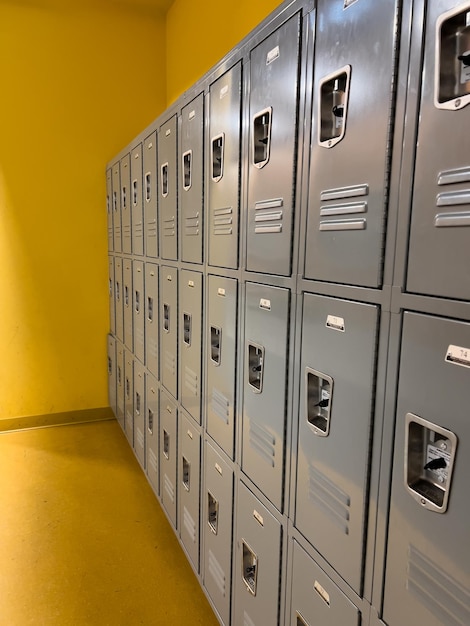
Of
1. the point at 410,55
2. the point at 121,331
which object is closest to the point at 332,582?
the point at 410,55

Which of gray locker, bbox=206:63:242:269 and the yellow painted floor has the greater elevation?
gray locker, bbox=206:63:242:269

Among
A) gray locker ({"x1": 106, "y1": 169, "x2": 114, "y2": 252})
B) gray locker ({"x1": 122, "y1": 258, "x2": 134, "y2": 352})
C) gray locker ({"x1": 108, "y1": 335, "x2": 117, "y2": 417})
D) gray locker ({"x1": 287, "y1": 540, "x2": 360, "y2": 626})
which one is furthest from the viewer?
gray locker ({"x1": 108, "y1": 335, "x2": 117, "y2": 417})

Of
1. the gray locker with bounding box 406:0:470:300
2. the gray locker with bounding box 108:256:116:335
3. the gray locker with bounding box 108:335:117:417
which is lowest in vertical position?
the gray locker with bounding box 108:335:117:417

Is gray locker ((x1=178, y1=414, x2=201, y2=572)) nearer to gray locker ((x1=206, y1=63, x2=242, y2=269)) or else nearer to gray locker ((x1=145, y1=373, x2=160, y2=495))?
gray locker ((x1=145, y1=373, x2=160, y2=495))

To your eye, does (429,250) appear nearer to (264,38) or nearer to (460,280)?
(460,280)

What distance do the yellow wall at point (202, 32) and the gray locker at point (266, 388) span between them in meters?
1.85

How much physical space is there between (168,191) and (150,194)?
41cm

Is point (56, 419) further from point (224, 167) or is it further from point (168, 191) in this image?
point (224, 167)

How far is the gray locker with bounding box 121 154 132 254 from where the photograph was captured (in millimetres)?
3525

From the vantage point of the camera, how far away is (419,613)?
100cm

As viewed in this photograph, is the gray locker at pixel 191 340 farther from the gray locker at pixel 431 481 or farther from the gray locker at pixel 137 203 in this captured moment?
the gray locker at pixel 431 481

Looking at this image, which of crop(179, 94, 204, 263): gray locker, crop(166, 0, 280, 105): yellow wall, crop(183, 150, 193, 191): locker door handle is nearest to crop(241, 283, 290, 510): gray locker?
crop(179, 94, 204, 263): gray locker

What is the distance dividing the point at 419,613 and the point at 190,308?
1596 millimetres

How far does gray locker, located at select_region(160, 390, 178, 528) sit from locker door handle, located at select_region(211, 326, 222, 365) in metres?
0.71
